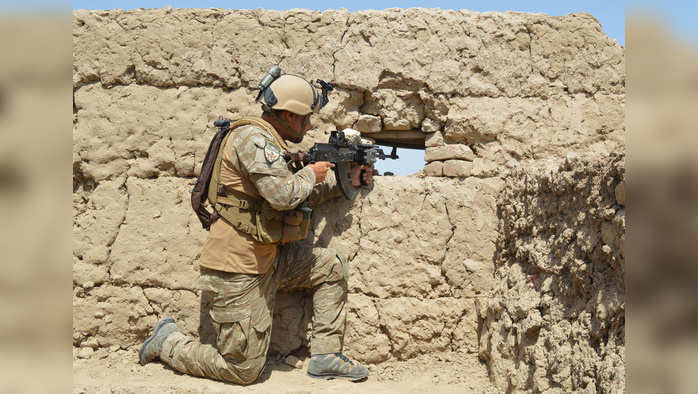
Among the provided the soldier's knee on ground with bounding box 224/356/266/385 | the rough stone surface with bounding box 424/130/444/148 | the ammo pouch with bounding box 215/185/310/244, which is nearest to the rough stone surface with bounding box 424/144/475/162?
the rough stone surface with bounding box 424/130/444/148

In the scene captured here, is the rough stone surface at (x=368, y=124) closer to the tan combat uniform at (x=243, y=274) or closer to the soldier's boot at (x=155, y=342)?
the tan combat uniform at (x=243, y=274)

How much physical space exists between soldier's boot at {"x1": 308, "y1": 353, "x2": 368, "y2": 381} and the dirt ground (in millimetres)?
41

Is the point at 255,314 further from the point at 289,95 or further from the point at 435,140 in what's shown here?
the point at 435,140

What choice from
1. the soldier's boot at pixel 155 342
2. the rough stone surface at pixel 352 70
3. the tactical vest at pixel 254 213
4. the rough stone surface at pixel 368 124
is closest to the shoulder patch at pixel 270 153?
the tactical vest at pixel 254 213

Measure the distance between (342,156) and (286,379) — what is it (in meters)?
1.46

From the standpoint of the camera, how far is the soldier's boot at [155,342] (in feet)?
11.5

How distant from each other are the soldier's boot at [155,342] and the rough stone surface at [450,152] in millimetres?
2122

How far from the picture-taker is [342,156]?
348 cm

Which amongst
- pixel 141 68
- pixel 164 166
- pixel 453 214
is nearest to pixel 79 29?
pixel 141 68

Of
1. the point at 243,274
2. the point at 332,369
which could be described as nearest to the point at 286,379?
the point at 332,369

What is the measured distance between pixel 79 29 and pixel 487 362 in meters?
3.64

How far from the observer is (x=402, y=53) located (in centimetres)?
382

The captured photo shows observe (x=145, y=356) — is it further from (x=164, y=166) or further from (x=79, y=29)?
(x=79, y=29)

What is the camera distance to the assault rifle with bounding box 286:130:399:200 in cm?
344
